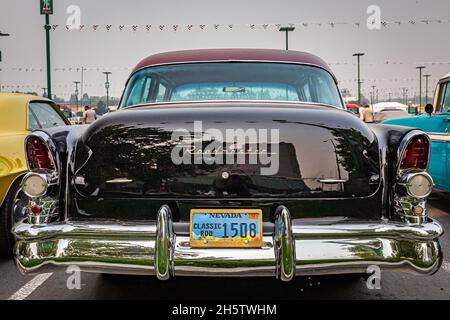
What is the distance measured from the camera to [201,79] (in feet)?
13.6

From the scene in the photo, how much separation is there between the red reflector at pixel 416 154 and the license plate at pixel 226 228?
937mm

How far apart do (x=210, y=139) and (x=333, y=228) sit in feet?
2.61

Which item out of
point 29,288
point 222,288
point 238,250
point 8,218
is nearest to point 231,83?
point 222,288

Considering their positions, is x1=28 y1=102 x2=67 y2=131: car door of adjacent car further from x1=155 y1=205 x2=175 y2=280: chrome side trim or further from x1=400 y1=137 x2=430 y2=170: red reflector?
x1=400 y1=137 x2=430 y2=170: red reflector

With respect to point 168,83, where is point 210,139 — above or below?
below

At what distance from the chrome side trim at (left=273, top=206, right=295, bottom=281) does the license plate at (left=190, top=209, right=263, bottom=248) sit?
0.32 ft

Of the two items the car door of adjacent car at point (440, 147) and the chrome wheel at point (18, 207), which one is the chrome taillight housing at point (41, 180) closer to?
the chrome wheel at point (18, 207)

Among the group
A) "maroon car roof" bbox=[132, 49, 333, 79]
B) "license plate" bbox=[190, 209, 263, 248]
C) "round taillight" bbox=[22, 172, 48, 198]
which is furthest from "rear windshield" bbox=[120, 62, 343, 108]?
"license plate" bbox=[190, 209, 263, 248]

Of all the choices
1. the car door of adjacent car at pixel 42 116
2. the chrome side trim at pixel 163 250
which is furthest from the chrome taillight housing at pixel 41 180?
the car door of adjacent car at pixel 42 116
